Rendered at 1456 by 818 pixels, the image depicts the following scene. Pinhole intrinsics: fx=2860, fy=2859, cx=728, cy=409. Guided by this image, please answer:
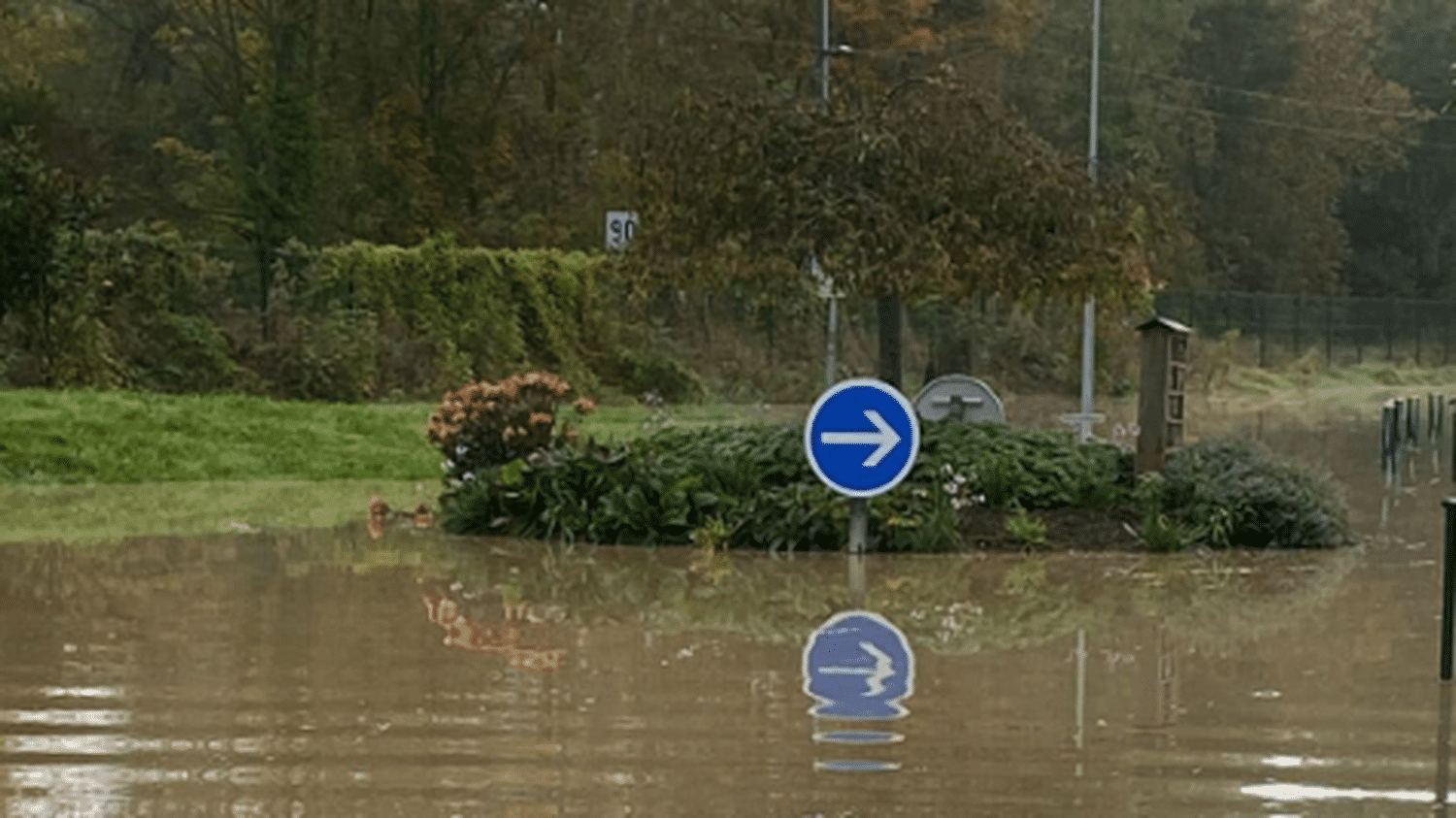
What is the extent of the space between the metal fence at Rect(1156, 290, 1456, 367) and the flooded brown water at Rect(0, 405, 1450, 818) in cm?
5302

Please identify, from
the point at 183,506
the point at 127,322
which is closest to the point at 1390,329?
the point at 127,322

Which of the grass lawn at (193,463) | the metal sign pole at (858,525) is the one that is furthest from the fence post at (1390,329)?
the metal sign pole at (858,525)

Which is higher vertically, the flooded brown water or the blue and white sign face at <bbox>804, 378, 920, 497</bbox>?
the blue and white sign face at <bbox>804, 378, 920, 497</bbox>

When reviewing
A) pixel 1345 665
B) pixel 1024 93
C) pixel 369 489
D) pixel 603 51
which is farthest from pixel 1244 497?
pixel 1024 93

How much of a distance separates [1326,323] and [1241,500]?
2491 inches

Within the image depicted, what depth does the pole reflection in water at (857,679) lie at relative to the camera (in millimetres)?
11195

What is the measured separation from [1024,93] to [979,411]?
52177 mm

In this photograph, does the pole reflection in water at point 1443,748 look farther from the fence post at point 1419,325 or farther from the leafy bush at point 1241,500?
the fence post at point 1419,325

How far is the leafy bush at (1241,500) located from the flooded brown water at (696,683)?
516 millimetres

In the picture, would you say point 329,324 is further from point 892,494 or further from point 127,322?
point 892,494

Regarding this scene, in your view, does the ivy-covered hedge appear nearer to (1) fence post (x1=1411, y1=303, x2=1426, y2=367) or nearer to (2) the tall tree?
(2) the tall tree

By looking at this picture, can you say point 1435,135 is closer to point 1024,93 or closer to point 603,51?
point 1024,93

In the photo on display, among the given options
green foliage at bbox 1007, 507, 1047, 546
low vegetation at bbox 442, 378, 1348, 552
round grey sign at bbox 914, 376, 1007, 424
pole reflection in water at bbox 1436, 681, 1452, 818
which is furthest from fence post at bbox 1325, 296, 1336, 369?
pole reflection in water at bbox 1436, 681, 1452, 818

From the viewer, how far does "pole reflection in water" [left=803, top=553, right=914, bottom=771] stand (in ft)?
36.7
